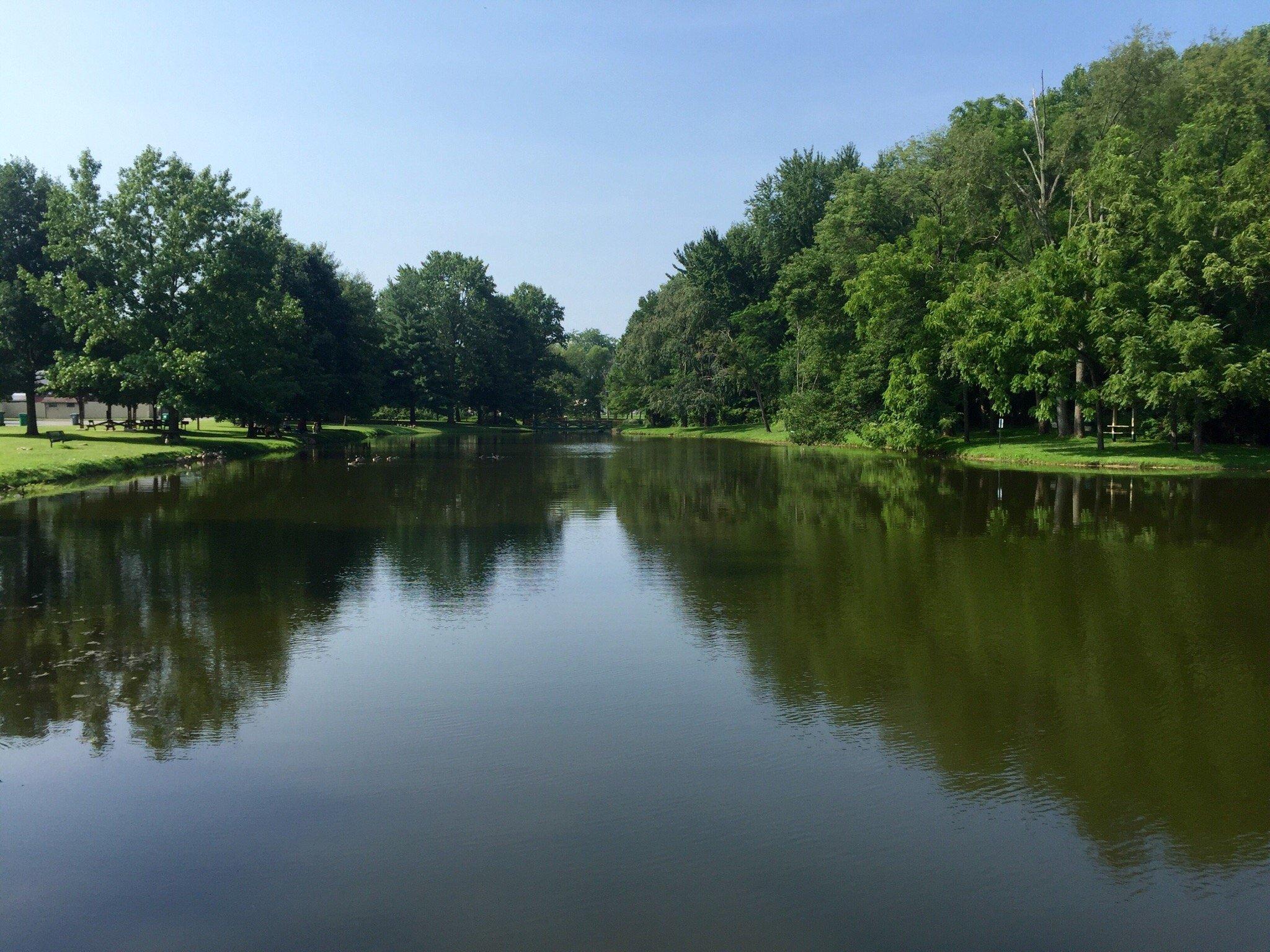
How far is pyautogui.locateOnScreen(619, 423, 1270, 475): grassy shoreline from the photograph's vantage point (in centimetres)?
3809

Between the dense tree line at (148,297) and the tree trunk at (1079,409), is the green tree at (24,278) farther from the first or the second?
the tree trunk at (1079,409)

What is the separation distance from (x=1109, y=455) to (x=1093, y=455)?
60cm

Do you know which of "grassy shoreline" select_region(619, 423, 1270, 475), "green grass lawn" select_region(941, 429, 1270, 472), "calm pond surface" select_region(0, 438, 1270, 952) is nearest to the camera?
"calm pond surface" select_region(0, 438, 1270, 952)

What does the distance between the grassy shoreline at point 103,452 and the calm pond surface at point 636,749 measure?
586 inches

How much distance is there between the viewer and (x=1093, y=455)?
42375 millimetres

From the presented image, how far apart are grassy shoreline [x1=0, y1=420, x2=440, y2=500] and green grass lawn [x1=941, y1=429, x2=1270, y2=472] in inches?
1355

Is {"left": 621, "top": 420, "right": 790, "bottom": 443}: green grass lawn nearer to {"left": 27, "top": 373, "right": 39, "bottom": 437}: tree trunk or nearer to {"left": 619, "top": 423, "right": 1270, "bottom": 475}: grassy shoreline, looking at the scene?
{"left": 619, "top": 423, "right": 1270, "bottom": 475}: grassy shoreline

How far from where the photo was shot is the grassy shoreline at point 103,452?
3058 cm

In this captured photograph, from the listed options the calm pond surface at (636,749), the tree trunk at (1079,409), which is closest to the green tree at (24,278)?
the calm pond surface at (636,749)

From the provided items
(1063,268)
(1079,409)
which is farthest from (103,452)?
(1079,409)

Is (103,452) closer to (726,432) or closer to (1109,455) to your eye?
(1109,455)

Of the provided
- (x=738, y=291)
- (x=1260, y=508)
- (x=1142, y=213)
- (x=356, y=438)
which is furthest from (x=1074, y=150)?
(x=356, y=438)

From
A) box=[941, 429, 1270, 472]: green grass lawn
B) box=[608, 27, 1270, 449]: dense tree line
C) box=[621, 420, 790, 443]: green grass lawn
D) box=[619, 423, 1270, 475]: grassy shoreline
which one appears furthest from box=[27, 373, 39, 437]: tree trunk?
box=[941, 429, 1270, 472]: green grass lawn

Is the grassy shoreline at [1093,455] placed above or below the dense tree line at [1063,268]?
below
